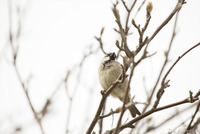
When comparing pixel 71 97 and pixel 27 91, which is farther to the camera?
pixel 71 97

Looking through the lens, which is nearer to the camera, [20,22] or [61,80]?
[20,22]

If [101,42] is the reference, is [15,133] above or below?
below

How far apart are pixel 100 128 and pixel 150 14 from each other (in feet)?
5.15

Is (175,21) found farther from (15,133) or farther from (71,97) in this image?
(15,133)

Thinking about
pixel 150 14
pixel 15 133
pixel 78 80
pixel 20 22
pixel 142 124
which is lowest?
pixel 142 124

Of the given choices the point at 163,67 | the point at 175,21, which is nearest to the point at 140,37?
the point at 163,67

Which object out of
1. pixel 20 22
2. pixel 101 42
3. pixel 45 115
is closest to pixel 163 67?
pixel 101 42

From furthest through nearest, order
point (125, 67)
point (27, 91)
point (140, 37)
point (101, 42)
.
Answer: point (101, 42) < point (27, 91) < point (125, 67) < point (140, 37)

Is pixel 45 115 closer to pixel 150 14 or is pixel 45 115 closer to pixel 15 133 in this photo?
pixel 15 133

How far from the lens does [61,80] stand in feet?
12.5

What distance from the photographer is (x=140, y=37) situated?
212cm

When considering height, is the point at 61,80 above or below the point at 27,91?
above

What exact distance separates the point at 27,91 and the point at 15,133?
0.73 m

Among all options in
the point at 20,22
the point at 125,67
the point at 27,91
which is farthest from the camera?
the point at 20,22
